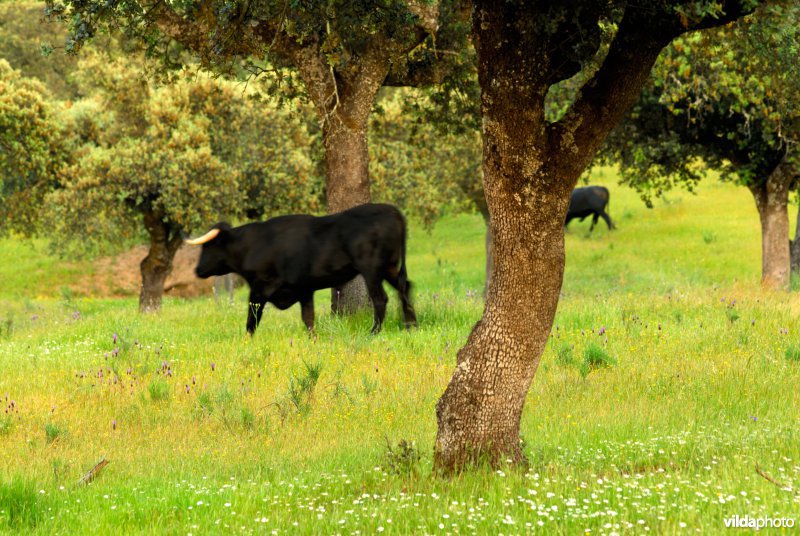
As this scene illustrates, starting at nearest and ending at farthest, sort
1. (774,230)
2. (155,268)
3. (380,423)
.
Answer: (380,423), (774,230), (155,268)

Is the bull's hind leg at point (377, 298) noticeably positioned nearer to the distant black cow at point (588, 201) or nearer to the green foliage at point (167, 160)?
the green foliage at point (167, 160)

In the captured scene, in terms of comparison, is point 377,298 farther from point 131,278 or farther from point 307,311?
point 131,278

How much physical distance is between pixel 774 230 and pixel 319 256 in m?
13.3

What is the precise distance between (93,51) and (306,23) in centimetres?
1703

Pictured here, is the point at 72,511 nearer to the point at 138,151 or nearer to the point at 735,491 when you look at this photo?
the point at 735,491

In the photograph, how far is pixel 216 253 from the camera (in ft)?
49.7

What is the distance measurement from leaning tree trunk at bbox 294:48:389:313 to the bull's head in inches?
78.8

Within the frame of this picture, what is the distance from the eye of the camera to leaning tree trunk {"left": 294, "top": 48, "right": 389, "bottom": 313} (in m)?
14.5

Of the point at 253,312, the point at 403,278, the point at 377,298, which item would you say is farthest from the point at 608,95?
the point at 253,312

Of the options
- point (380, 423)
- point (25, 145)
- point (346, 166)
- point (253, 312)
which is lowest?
point (380, 423)

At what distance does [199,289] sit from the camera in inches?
1378

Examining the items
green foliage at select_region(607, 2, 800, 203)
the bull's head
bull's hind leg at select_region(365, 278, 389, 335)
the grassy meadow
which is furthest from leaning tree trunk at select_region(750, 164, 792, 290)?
the bull's head

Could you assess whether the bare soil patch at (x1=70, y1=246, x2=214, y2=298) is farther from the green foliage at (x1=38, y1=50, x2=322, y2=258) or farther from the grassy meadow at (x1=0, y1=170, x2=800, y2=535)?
the grassy meadow at (x1=0, y1=170, x2=800, y2=535)

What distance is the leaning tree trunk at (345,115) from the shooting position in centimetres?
1454
